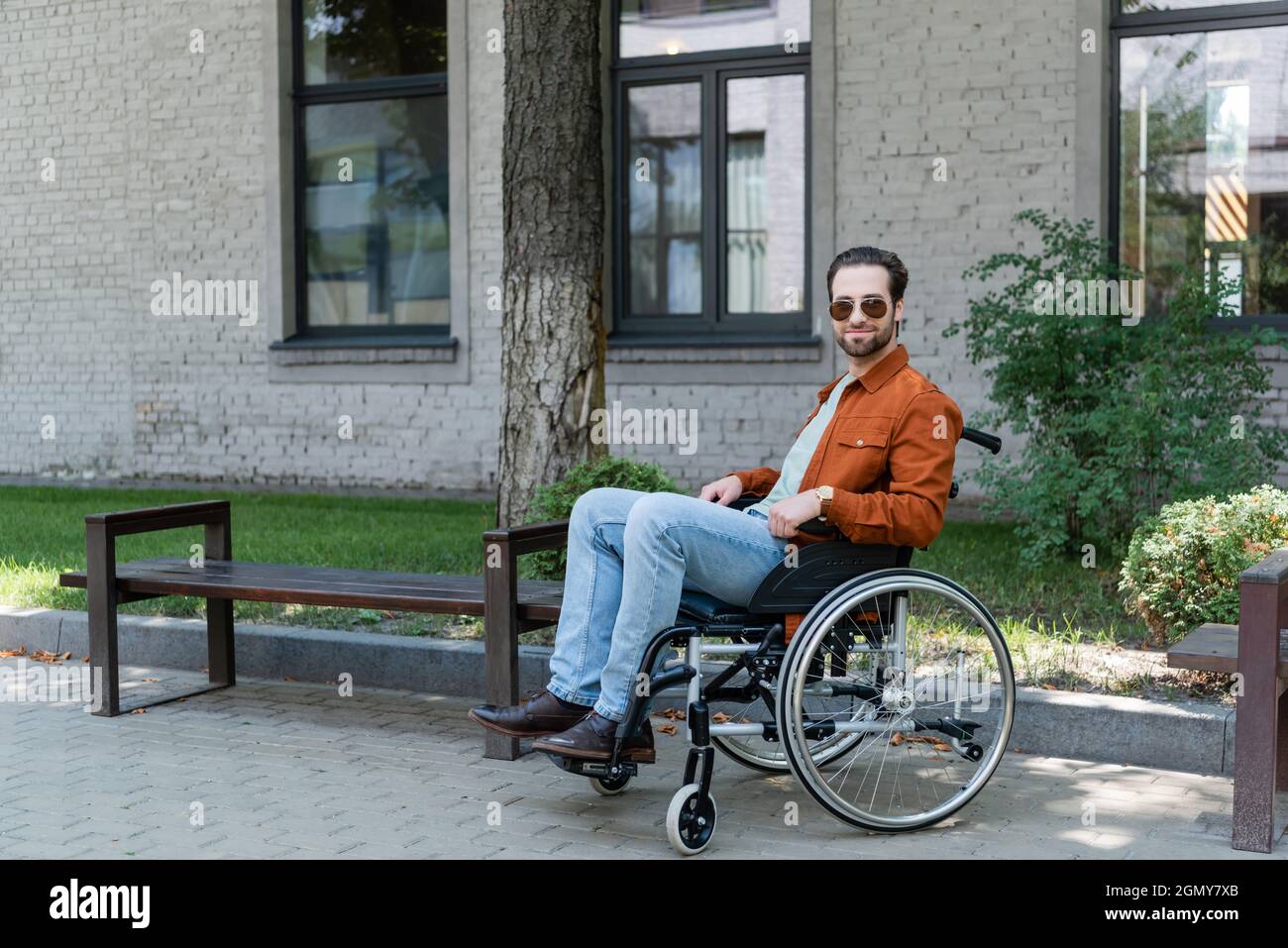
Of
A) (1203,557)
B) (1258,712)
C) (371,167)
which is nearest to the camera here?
(1258,712)

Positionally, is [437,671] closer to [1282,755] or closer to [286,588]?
[286,588]

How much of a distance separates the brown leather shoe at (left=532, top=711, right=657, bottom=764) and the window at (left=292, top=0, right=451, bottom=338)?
8.87 m

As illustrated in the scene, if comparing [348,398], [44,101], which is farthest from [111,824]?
[44,101]

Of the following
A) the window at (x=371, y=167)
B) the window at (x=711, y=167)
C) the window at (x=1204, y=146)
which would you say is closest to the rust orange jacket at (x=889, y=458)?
the window at (x=1204, y=146)

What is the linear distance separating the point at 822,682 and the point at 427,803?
1246 mm

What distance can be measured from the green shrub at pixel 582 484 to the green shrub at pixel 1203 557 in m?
2.02

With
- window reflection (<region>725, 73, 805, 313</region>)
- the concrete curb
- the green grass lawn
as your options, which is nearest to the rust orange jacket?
the concrete curb

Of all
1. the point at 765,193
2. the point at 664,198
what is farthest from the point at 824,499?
the point at 664,198

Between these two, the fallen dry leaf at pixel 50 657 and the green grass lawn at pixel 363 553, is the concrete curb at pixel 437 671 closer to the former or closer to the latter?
the fallen dry leaf at pixel 50 657

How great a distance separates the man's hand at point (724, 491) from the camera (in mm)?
4625

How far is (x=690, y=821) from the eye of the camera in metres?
3.93

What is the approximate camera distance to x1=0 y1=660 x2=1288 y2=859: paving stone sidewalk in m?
4.00

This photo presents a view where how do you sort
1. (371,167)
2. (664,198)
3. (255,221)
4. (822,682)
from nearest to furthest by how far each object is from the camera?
1. (822,682)
2. (664,198)
3. (255,221)
4. (371,167)

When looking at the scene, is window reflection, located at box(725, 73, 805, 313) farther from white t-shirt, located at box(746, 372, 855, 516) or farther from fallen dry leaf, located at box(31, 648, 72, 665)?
white t-shirt, located at box(746, 372, 855, 516)
